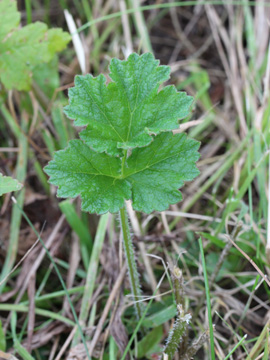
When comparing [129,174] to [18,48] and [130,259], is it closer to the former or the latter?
[130,259]

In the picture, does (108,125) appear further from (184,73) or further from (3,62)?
(184,73)

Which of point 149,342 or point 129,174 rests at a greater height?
point 129,174

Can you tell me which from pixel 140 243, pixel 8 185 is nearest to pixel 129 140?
pixel 8 185

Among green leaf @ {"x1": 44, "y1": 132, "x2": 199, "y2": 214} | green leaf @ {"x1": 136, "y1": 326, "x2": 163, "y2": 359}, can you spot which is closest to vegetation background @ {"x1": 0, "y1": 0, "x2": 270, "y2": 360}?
green leaf @ {"x1": 136, "y1": 326, "x2": 163, "y2": 359}

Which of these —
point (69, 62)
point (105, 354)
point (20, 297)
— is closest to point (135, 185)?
point (105, 354)

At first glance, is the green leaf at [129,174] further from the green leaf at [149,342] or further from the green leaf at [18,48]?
the green leaf at [18,48]

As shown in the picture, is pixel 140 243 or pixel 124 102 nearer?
pixel 124 102
